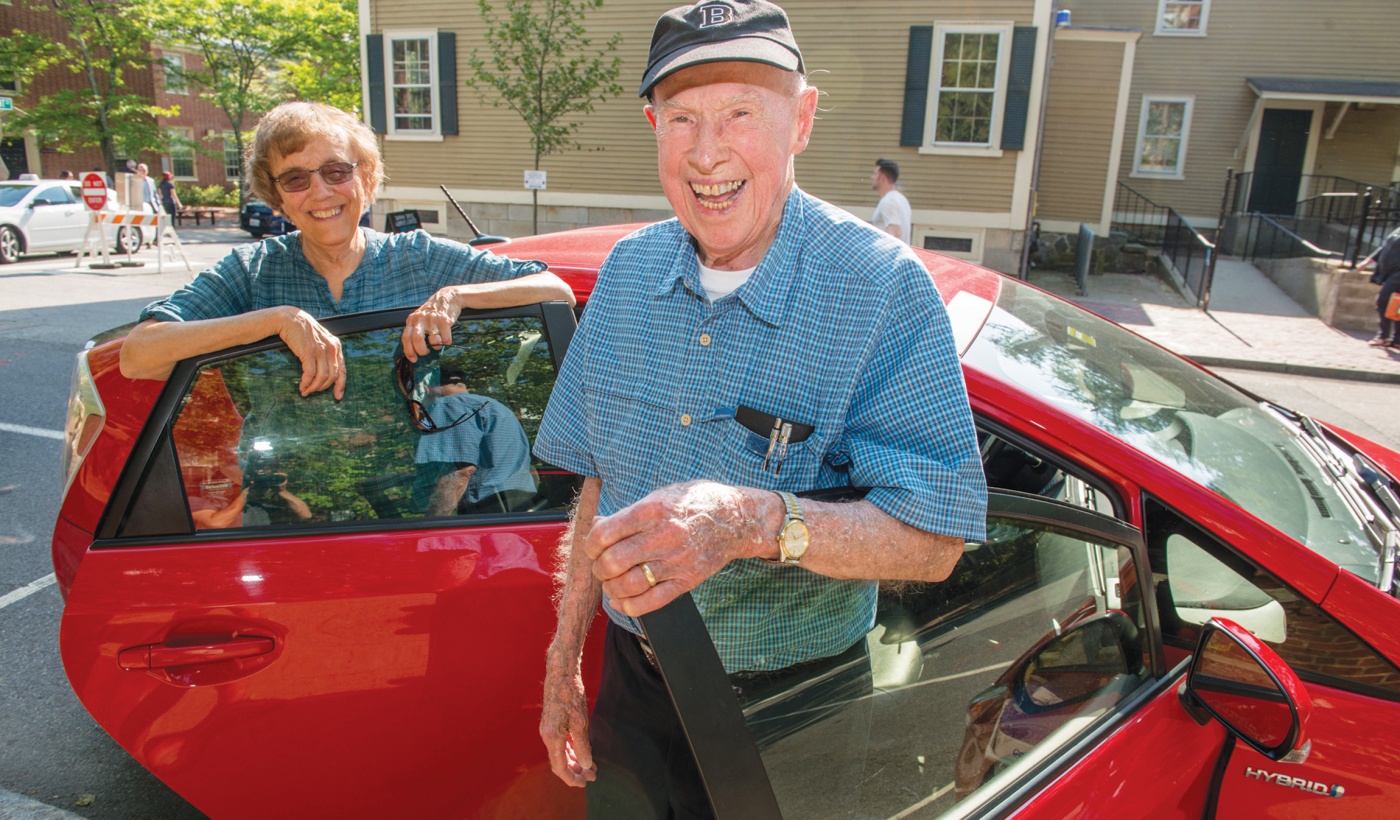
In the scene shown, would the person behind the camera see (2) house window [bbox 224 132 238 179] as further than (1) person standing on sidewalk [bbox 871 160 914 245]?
Yes

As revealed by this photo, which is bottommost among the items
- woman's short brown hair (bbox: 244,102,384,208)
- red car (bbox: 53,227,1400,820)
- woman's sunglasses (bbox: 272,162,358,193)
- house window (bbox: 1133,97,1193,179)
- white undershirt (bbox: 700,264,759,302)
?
red car (bbox: 53,227,1400,820)

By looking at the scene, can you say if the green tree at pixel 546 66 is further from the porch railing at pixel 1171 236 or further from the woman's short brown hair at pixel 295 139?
the woman's short brown hair at pixel 295 139

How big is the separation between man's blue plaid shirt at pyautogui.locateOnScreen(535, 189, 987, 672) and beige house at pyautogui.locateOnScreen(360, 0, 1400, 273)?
12847 mm

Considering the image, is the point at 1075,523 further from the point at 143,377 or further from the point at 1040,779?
the point at 143,377

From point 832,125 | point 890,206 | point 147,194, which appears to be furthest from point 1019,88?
point 147,194

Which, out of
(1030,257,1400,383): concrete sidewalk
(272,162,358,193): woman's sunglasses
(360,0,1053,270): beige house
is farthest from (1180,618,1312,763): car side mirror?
(360,0,1053,270): beige house

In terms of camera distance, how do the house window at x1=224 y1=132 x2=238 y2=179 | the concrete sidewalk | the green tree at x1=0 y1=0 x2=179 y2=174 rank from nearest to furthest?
the concrete sidewalk → the green tree at x1=0 y1=0 x2=179 y2=174 → the house window at x1=224 y1=132 x2=238 y2=179

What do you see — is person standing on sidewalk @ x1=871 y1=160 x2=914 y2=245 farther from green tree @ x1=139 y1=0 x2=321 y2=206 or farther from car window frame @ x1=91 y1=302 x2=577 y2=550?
green tree @ x1=139 y1=0 x2=321 y2=206

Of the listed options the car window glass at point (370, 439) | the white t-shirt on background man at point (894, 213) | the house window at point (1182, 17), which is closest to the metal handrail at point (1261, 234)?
the house window at point (1182, 17)

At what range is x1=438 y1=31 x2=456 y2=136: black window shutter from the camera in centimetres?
1505

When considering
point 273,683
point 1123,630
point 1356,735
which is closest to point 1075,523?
point 1123,630

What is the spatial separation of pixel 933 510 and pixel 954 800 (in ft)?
1.65

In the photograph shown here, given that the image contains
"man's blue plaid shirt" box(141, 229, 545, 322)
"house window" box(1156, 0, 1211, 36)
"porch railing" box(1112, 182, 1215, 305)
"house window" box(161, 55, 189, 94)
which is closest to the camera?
"man's blue plaid shirt" box(141, 229, 545, 322)

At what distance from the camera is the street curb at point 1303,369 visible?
8773 millimetres
